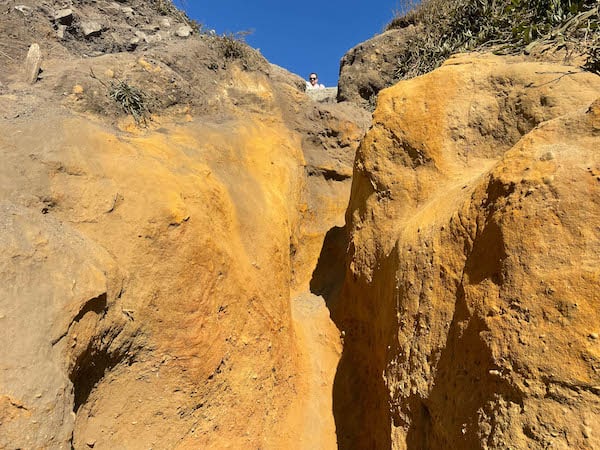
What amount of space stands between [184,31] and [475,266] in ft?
19.1

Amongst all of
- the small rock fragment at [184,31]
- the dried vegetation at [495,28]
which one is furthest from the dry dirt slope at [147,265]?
the dried vegetation at [495,28]

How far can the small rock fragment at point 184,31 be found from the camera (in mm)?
6273

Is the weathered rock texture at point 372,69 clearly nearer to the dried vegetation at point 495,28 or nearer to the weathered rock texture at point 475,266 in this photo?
the dried vegetation at point 495,28

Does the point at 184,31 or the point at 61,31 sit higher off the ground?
the point at 184,31

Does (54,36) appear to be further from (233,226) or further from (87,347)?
(87,347)

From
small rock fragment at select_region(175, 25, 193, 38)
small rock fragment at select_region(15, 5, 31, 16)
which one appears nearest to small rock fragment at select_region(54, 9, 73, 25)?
small rock fragment at select_region(15, 5, 31, 16)

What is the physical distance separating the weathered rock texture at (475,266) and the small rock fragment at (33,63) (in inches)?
132

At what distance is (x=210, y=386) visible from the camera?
3.27m

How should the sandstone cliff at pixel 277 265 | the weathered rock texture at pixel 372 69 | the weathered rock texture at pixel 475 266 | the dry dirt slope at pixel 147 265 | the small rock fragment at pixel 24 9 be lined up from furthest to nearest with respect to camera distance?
the weathered rock texture at pixel 372 69 < the small rock fragment at pixel 24 9 < the dry dirt slope at pixel 147 265 < the sandstone cliff at pixel 277 265 < the weathered rock texture at pixel 475 266

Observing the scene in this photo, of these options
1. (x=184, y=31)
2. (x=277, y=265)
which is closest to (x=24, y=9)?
(x=184, y=31)

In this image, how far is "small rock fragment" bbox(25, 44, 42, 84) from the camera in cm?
406

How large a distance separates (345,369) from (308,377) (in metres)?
0.39

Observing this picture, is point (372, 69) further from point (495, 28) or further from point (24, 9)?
point (24, 9)

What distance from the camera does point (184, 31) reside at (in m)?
6.32
